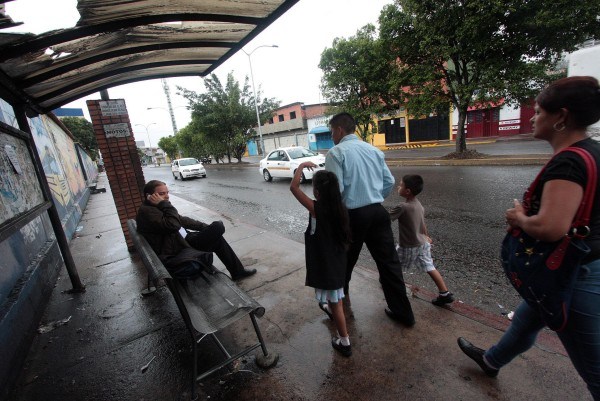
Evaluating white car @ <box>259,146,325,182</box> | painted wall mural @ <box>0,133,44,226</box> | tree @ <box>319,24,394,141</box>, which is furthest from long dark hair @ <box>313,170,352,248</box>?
tree @ <box>319,24,394,141</box>

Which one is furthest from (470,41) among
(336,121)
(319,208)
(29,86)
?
(29,86)

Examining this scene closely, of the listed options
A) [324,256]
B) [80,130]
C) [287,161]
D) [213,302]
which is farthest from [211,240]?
[80,130]

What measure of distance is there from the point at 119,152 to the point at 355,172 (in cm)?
423

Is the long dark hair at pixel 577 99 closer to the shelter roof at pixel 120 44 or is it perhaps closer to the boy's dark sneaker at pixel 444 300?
the boy's dark sneaker at pixel 444 300

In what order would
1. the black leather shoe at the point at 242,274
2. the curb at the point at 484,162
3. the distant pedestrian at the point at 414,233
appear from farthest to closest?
the curb at the point at 484,162 → the black leather shoe at the point at 242,274 → the distant pedestrian at the point at 414,233

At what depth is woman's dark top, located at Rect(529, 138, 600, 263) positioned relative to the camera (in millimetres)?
1197

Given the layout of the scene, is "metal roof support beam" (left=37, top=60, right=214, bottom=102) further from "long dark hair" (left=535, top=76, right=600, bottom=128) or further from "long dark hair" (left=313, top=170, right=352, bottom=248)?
"long dark hair" (left=535, top=76, right=600, bottom=128)

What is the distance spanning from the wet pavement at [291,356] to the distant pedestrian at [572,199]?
71 centimetres

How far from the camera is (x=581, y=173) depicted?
3.91ft

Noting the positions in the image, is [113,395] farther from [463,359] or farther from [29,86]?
[29,86]

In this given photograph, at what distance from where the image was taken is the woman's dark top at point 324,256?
85.4 inches

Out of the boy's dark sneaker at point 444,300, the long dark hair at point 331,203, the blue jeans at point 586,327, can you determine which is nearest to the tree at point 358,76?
the boy's dark sneaker at point 444,300

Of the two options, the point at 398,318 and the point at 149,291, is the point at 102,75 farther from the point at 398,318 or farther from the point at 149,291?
the point at 398,318

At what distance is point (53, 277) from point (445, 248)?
571 cm
